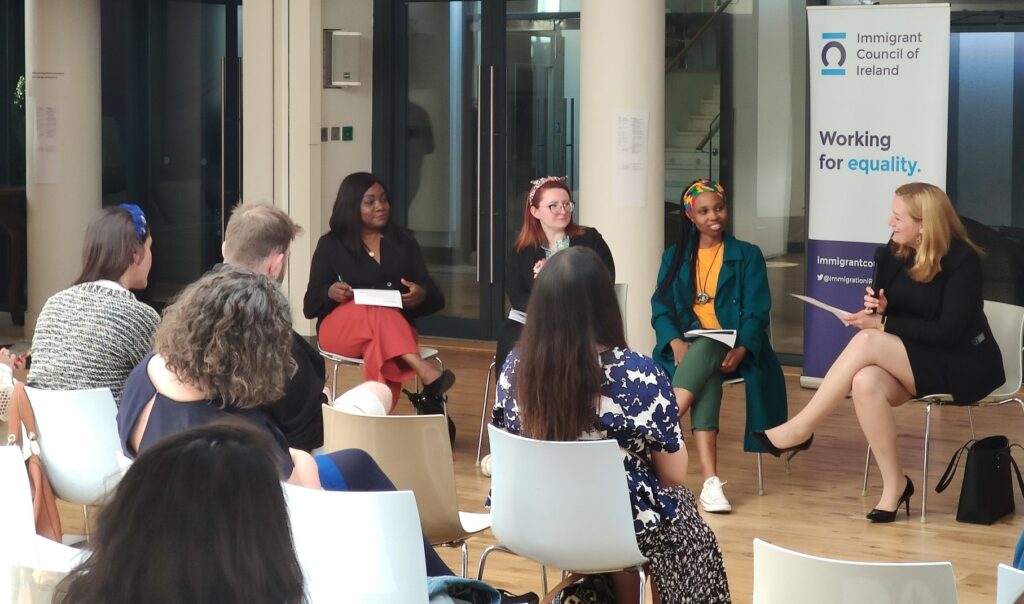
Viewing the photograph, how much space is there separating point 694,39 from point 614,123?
1.73m

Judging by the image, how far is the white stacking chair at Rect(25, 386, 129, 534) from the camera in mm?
4145

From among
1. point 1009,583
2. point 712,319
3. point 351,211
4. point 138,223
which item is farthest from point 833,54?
point 1009,583

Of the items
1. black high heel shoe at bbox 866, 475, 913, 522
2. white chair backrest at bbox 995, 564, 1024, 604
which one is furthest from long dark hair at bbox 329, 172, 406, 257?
white chair backrest at bbox 995, 564, 1024, 604

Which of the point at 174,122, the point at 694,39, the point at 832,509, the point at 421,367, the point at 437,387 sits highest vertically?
the point at 694,39

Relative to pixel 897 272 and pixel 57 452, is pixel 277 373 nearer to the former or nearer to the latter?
pixel 57 452

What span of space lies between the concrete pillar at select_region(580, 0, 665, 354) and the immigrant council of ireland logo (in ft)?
3.39

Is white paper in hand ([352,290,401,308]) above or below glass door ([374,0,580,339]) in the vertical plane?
below

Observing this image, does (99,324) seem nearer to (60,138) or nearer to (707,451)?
(707,451)

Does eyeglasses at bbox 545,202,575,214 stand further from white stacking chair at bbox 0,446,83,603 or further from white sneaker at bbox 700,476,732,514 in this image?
white stacking chair at bbox 0,446,83,603

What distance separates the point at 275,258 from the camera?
4.51m

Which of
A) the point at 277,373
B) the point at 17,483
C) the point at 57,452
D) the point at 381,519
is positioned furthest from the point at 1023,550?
the point at 57,452

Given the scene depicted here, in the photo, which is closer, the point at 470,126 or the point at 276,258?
the point at 276,258

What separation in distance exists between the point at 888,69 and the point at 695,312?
6.68 feet

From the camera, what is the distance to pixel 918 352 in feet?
18.3
